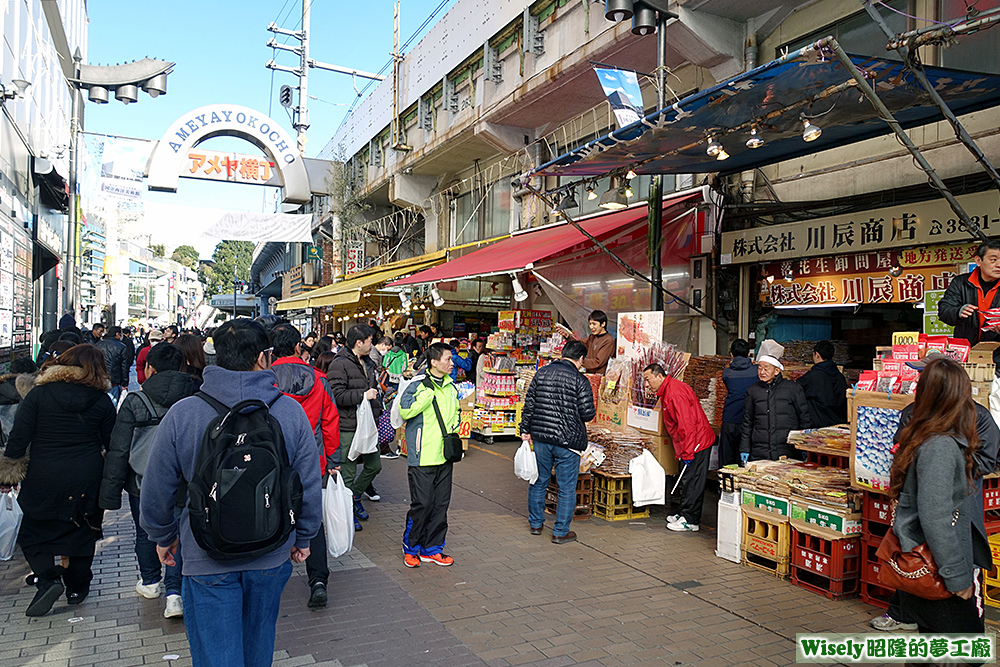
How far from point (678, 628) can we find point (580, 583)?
1.02 m

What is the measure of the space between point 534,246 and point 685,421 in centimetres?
565

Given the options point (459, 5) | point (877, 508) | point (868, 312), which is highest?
point (459, 5)

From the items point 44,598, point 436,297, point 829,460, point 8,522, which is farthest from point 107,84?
point 829,460

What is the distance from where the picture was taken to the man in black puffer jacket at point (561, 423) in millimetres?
6375

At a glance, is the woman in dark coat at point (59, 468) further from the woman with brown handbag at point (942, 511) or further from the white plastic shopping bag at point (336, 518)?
the woman with brown handbag at point (942, 511)

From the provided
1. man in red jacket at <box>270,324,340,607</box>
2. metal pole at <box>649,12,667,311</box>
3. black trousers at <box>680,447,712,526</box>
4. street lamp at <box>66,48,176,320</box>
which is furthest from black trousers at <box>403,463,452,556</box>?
street lamp at <box>66,48,176,320</box>

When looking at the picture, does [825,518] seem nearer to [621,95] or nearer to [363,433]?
[363,433]

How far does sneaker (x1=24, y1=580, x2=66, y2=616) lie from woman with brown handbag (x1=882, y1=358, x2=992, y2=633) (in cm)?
518

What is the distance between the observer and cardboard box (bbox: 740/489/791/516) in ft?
18.3

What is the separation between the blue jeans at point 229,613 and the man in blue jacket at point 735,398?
594 cm

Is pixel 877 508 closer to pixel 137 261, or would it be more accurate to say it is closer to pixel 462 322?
pixel 462 322

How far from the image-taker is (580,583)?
543 cm

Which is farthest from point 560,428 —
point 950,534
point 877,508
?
point 950,534

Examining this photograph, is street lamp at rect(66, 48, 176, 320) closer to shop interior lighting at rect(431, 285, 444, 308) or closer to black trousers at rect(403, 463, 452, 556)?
shop interior lighting at rect(431, 285, 444, 308)
